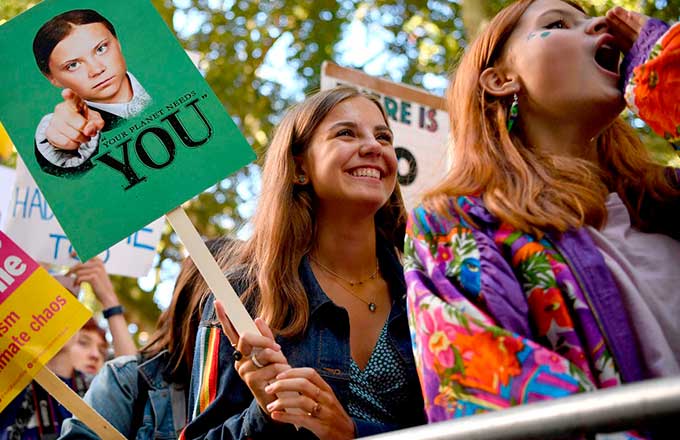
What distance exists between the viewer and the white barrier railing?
4.67ft

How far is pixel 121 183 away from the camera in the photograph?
294 centimetres

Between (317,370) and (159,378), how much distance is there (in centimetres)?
99

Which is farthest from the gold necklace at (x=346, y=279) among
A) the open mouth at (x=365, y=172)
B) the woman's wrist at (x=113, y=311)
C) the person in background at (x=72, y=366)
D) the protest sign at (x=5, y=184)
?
the protest sign at (x=5, y=184)

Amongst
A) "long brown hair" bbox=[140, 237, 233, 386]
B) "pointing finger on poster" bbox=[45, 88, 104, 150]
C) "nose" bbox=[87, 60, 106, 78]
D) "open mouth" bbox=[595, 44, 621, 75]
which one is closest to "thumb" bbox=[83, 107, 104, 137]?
"pointing finger on poster" bbox=[45, 88, 104, 150]

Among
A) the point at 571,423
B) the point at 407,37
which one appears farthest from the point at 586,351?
the point at 407,37

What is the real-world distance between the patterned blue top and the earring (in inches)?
30.6

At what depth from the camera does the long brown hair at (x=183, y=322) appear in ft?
12.0

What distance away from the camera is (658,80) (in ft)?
7.25

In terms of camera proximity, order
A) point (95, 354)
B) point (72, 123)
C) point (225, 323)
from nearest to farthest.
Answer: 1. point (225, 323)
2. point (72, 123)
3. point (95, 354)

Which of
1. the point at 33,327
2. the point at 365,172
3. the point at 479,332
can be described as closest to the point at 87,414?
the point at 33,327

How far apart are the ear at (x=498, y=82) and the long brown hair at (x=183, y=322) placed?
1.29 m

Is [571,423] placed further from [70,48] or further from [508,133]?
[70,48]

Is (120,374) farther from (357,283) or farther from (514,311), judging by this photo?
(514,311)

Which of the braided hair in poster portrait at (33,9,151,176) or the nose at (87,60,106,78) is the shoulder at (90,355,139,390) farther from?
the nose at (87,60,106,78)
